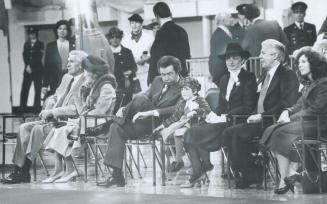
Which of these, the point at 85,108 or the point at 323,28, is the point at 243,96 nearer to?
the point at 323,28

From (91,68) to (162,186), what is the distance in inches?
59.6

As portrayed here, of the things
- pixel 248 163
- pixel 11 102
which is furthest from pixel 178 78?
pixel 11 102

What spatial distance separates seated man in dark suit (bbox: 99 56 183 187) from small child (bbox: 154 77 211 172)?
9 cm

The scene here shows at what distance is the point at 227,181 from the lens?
28.5ft

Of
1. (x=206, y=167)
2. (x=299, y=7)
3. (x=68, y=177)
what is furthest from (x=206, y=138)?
(x=68, y=177)

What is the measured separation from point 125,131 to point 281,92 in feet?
5.19

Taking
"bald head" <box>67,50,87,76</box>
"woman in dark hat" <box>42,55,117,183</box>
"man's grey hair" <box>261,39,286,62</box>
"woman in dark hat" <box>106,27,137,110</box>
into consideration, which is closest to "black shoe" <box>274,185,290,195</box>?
"man's grey hair" <box>261,39,286,62</box>

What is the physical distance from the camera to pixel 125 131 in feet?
28.8

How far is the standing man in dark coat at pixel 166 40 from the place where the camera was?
9.27 meters

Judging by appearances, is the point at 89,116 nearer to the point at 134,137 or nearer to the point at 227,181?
the point at 134,137

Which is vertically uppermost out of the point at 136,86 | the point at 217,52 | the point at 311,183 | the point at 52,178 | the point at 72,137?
the point at 217,52

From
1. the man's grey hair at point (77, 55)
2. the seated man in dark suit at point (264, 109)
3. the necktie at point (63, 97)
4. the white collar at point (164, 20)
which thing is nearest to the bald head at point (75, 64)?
the man's grey hair at point (77, 55)

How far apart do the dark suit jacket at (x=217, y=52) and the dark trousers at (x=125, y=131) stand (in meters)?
0.66

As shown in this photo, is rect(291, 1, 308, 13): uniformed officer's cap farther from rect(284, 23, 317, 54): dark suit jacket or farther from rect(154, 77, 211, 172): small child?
rect(154, 77, 211, 172): small child
